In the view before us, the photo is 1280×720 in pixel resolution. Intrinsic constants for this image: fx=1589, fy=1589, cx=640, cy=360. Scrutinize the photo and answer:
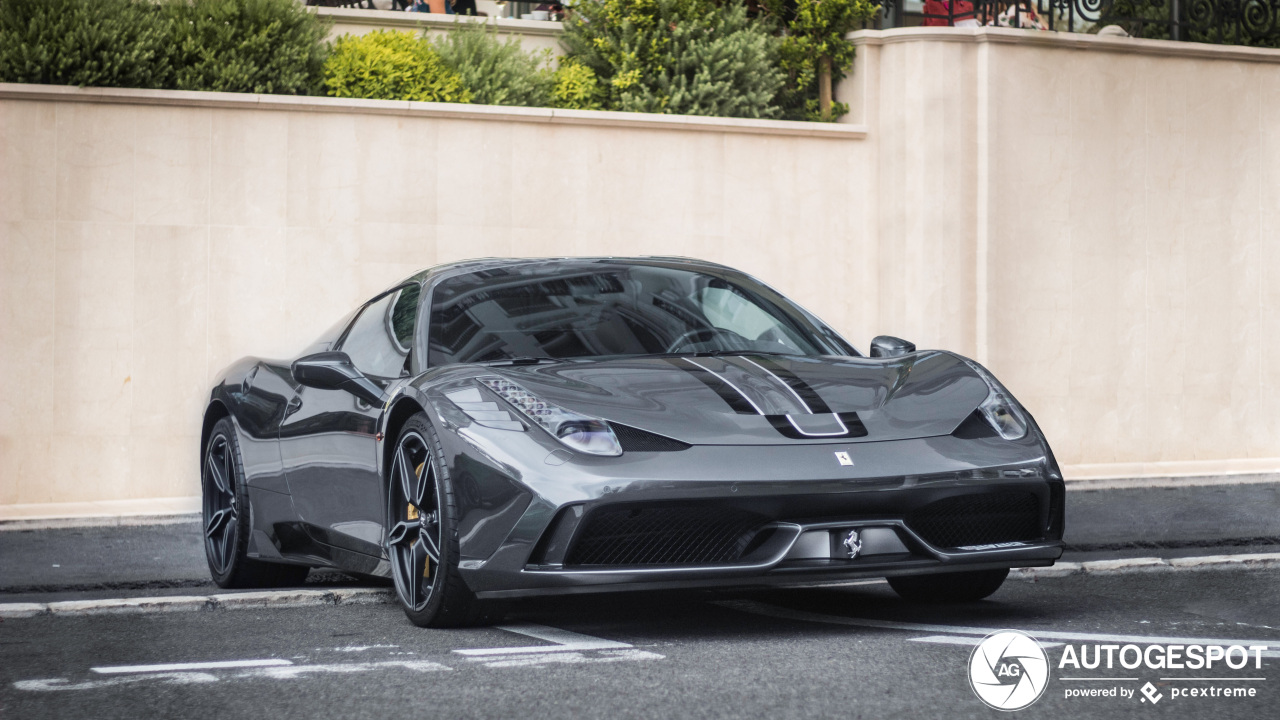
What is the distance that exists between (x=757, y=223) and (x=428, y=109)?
8.48ft

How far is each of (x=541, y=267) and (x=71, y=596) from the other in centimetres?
239

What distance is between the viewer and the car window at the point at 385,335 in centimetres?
576

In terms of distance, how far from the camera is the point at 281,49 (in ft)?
36.5

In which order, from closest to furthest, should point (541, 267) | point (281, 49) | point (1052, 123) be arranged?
point (541, 267) < point (281, 49) < point (1052, 123)

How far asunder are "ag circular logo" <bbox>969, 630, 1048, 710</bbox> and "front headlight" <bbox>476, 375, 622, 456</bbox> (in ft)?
3.86

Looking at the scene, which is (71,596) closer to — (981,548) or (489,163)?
(981,548)

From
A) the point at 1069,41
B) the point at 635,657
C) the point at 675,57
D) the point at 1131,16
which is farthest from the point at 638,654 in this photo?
the point at 1131,16

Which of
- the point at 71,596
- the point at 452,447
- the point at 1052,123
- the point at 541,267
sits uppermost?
the point at 1052,123

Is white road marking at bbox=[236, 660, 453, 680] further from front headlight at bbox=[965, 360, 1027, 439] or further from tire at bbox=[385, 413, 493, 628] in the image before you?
front headlight at bbox=[965, 360, 1027, 439]

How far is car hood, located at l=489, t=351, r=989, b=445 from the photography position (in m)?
4.71

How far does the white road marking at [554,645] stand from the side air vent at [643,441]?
0.58m

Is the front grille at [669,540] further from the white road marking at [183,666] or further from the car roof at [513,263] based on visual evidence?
the car roof at [513,263]

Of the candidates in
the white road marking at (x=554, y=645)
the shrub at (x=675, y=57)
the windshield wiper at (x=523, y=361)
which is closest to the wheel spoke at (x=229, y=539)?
the windshield wiper at (x=523, y=361)

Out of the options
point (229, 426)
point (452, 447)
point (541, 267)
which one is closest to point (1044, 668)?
point (452, 447)
